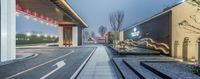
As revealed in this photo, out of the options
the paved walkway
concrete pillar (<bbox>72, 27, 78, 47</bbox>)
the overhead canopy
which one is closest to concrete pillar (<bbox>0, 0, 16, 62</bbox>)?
the overhead canopy

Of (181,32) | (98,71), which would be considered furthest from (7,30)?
(181,32)

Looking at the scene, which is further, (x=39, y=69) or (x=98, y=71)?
(x=39, y=69)

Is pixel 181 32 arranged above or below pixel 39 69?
above

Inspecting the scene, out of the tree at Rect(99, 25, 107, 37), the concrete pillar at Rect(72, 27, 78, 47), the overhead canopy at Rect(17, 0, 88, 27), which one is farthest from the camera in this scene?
the tree at Rect(99, 25, 107, 37)

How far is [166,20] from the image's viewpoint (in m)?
26.0

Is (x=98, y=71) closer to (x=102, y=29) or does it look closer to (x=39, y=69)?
(x=39, y=69)

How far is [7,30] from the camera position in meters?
20.2

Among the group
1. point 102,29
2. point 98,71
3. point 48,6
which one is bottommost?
point 98,71

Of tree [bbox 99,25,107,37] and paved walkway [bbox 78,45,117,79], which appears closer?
paved walkway [bbox 78,45,117,79]

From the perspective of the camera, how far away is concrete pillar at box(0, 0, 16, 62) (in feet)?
63.7

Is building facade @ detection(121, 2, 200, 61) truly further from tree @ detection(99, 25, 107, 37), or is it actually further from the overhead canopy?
tree @ detection(99, 25, 107, 37)

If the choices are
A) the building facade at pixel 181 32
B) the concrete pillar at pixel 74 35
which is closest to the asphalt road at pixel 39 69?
the building facade at pixel 181 32

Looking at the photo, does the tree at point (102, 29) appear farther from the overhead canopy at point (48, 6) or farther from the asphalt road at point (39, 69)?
the asphalt road at point (39, 69)

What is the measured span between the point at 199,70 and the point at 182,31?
13136mm
